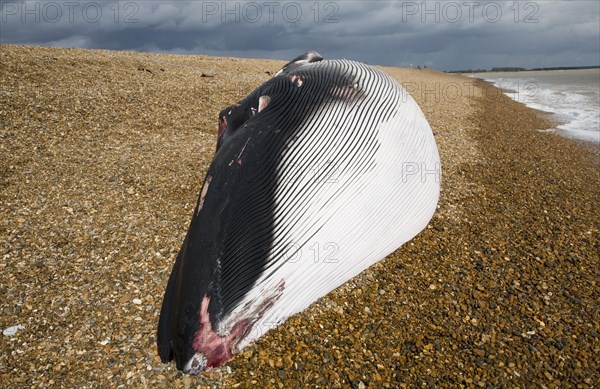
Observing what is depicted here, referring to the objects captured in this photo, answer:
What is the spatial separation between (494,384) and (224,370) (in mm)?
1839

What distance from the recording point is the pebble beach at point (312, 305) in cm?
289

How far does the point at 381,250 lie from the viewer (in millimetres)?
3098

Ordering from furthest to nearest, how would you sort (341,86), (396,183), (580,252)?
(580,252) → (341,86) → (396,183)

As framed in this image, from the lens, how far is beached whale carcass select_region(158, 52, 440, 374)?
2555mm

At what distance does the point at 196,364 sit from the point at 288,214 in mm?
1166

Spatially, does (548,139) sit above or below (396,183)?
below

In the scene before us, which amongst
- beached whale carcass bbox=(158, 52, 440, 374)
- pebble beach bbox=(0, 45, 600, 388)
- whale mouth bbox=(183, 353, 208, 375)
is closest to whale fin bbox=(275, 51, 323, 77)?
beached whale carcass bbox=(158, 52, 440, 374)

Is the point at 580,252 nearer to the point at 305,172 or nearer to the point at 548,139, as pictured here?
the point at 305,172

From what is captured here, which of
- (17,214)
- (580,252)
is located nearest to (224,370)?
(17,214)

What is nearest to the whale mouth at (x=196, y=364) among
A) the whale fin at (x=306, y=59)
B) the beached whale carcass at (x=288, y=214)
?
the beached whale carcass at (x=288, y=214)

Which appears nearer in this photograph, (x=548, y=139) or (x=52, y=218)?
(x=52, y=218)

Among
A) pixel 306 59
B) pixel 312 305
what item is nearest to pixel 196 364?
pixel 312 305

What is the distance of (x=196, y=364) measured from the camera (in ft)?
8.91

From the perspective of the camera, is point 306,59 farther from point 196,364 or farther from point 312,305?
point 196,364
